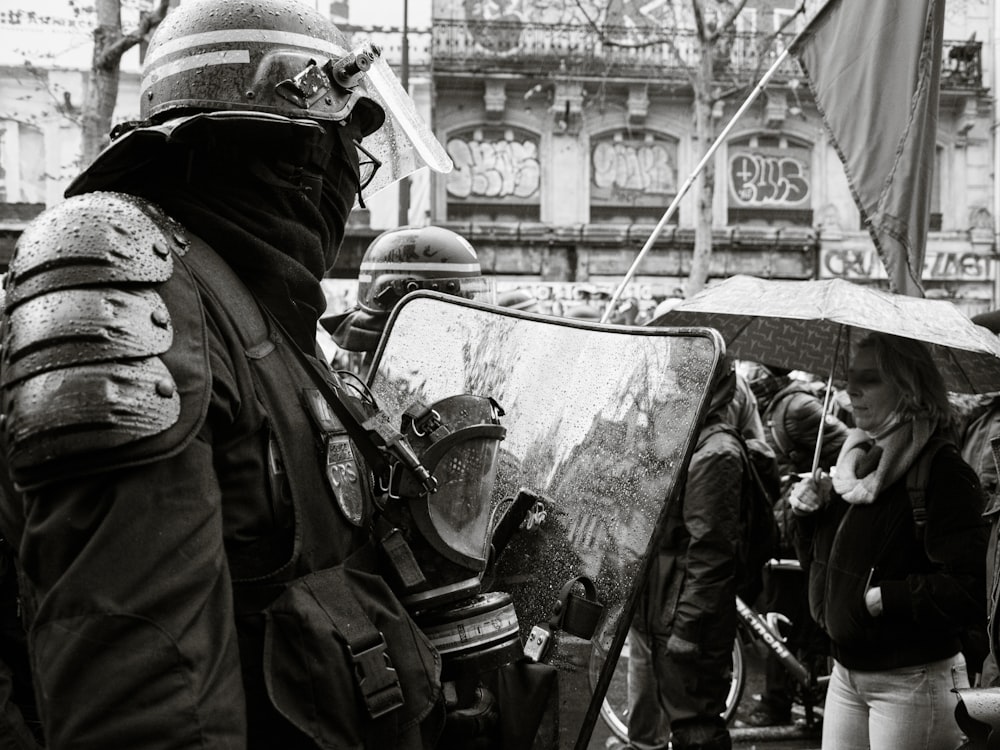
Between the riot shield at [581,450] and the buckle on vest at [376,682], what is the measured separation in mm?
322

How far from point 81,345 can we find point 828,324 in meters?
3.51

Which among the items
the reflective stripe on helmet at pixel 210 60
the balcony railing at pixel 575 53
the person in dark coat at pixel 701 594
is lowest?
the person in dark coat at pixel 701 594

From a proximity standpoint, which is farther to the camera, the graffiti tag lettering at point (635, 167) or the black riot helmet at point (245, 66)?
the graffiti tag lettering at point (635, 167)

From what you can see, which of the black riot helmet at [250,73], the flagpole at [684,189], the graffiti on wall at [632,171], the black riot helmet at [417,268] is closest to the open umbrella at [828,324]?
the flagpole at [684,189]

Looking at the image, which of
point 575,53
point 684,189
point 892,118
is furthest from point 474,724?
point 575,53

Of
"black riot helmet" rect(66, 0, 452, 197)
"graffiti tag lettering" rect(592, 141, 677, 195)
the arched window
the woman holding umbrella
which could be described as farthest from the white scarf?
"graffiti tag lettering" rect(592, 141, 677, 195)

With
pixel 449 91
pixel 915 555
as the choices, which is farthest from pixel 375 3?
pixel 915 555

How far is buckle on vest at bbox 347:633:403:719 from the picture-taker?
1496 millimetres

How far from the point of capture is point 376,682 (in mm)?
1509

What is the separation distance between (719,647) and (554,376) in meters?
2.44

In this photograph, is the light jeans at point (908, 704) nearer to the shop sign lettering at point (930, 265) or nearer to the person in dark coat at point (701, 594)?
the person in dark coat at point (701, 594)

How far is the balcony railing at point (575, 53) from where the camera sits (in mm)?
22969

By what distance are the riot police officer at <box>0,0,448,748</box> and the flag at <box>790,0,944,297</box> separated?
276cm

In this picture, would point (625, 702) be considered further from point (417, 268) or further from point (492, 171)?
point (492, 171)
